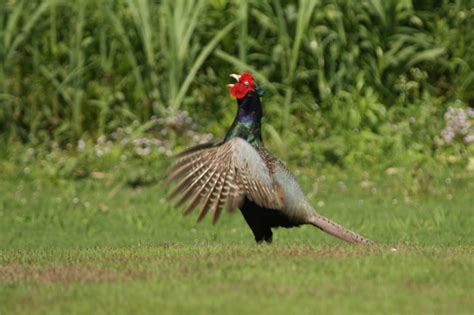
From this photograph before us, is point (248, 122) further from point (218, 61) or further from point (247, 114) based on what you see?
point (218, 61)

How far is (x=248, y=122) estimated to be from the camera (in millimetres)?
8547

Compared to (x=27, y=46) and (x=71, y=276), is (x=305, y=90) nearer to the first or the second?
(x=27, y=46)

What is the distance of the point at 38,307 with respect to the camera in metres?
5.90

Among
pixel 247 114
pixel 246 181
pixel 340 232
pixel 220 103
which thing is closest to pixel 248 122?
pixel 247 114

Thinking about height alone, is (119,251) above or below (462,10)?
below

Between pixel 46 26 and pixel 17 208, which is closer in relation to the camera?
pixel 17 208

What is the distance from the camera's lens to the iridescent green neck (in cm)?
852

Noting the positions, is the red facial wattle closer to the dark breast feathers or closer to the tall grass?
the dark breast feathers

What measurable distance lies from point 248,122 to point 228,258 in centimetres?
150

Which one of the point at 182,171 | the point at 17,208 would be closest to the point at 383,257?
the point at 182,171

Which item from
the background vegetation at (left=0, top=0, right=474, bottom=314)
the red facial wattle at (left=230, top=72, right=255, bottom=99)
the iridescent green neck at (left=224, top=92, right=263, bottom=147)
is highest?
the red facial wattle at (left=230, top=72, right=255, bottom=99)

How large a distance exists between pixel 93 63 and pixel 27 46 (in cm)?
76

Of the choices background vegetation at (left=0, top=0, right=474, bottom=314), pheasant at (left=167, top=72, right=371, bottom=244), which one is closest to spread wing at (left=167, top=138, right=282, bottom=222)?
pheasant at (left=167, top=72, right=371, bottom=244)

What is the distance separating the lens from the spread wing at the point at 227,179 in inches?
320
